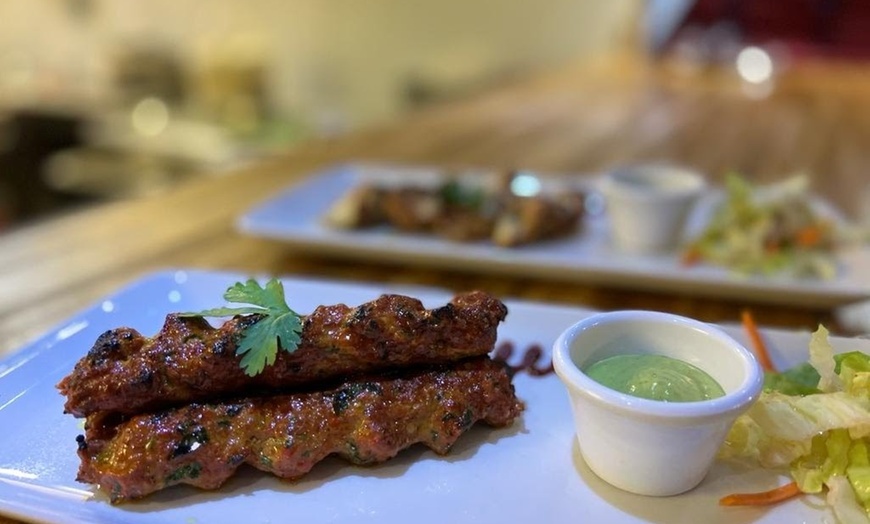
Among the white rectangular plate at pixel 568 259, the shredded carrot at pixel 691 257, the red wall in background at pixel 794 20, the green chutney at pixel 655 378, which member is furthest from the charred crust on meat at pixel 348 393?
the red wall in background at pixel 794 20

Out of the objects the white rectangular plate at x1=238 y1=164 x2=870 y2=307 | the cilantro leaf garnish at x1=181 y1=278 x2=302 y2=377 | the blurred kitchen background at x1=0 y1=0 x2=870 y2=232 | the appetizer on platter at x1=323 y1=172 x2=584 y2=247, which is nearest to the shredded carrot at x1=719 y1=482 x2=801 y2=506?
the cilantro leaf garnish at x1=181 y1=278 x2=302 y2=377

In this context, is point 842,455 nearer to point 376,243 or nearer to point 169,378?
point 169,378

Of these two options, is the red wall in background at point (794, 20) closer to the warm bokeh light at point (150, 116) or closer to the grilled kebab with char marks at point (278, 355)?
the warm bokeh light at point (150, 116)

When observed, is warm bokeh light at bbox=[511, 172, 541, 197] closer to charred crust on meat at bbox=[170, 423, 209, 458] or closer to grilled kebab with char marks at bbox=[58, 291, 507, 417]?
grilled kebab with char marks at bbox=[58, 291, 507, 417]

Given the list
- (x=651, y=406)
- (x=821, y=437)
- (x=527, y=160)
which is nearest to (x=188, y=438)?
(x=651, y=406)

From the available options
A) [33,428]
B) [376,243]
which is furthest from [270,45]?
[33,428]

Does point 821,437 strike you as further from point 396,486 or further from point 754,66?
point 754,66

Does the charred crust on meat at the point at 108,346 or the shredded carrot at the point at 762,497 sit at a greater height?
the charred crust on meat at the point at 108,346

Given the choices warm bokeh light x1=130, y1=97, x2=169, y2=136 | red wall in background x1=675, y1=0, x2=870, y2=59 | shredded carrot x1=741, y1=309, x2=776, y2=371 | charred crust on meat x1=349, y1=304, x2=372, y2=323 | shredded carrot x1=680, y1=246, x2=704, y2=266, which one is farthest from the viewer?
red wall in background x1=675, y1=0, x2=870, y2=59
